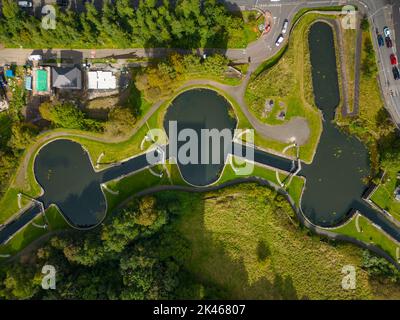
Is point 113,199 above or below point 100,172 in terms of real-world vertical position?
below

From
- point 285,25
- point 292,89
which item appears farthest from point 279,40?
point 292,89

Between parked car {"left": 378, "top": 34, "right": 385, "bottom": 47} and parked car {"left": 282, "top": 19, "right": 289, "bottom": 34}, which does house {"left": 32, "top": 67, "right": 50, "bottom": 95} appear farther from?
parked car {"left": 378, "top": 34, "right": 385, "bottom": 47}

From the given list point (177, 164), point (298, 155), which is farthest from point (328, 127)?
point (177, 164)

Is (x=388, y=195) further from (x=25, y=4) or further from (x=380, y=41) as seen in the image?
(x=25, y=4)

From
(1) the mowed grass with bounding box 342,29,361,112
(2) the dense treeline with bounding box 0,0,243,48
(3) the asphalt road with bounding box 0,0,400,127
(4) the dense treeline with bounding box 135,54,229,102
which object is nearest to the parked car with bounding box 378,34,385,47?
(3) the asphalt road with bounding box 0,0,400,127

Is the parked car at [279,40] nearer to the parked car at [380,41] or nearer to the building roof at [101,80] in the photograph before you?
the parked car at [380,41]

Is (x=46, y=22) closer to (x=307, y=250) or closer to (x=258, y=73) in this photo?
(x=258, y=73)

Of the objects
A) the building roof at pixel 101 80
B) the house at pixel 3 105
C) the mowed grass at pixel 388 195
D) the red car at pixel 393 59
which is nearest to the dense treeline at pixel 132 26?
the building roof at pixel 101 80

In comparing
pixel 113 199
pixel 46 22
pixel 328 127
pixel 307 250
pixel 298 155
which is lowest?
pixel 307 250
